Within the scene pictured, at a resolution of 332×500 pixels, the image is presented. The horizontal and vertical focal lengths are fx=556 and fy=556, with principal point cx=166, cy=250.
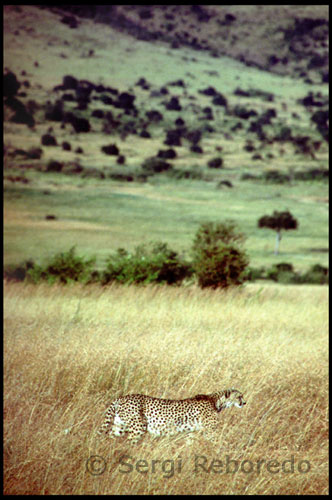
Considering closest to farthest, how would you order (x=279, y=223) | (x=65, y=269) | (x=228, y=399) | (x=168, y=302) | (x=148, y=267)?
(x=228, y=399), (x=168, y=302), (x=148, y=267), (x=65, y=269), (x=279, y=223)

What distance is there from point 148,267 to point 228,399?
515 inches

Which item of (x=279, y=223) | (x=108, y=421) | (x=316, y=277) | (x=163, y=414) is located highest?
(x=279, y=223)

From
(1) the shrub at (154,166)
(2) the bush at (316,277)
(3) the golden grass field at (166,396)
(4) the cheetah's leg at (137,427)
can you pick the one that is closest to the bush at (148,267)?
(3) the golden grass field at (166,396)

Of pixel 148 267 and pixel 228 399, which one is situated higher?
pixel 228 399

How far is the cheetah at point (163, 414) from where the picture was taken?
13.8 feet

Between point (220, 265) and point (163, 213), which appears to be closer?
point (220, 265)

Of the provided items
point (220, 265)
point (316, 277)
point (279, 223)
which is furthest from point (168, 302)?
point (279, 223)

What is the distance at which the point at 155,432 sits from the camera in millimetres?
4227

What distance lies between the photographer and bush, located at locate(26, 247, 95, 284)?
18.4m

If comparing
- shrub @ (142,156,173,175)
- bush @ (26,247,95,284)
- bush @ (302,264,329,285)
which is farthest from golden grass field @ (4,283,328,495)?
shrub @ (142,156,173,175)

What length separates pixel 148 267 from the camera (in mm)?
17359

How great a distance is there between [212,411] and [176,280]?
13565 mm

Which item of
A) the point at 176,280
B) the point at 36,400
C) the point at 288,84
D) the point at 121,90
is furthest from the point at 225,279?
the point at 288,84

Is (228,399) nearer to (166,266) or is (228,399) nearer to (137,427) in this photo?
(137,427)
